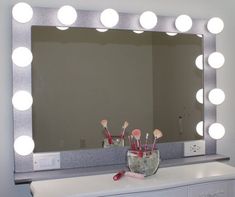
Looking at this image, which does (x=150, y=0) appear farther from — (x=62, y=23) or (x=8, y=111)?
(x=8, y=111)

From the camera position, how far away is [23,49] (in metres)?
1.70

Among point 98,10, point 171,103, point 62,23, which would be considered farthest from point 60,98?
point 171,103

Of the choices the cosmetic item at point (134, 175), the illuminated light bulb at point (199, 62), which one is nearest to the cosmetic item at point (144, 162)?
the cosmetic item at point (134, 175)

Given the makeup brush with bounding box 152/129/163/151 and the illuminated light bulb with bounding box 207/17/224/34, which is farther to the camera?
the illuminated light bulb with bounding box 207/17/224/34

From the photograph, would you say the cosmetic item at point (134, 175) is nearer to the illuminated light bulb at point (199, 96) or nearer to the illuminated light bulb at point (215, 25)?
the illuminated light bulb at point (199, 96)

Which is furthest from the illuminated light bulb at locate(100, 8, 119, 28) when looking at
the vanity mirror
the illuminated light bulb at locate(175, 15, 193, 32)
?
the illuminated light bulb at locate(175, 15, 193, 32)

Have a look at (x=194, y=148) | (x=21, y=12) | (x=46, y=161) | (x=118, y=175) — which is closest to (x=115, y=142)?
(x=118, y=175)

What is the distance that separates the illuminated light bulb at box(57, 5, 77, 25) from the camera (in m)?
1.77

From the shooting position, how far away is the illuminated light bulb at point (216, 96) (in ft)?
6.89

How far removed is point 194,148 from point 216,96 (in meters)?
0.34

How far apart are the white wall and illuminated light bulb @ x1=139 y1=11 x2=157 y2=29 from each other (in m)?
0.08

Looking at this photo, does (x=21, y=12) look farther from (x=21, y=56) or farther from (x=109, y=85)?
(x=109, y=85)

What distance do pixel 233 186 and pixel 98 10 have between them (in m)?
1.16

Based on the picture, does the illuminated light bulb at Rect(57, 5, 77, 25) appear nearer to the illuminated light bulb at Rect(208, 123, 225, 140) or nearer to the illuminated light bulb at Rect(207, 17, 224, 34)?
the illuminated light bulb at Rect(207, 17, 224, 34)
